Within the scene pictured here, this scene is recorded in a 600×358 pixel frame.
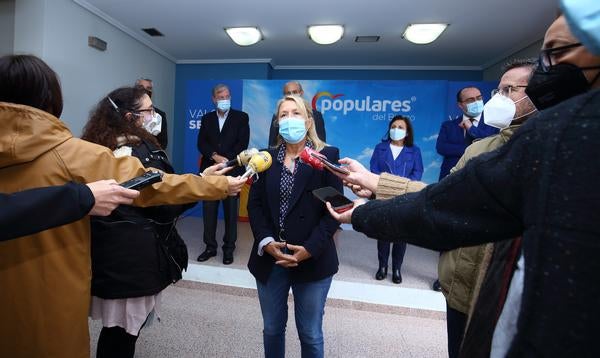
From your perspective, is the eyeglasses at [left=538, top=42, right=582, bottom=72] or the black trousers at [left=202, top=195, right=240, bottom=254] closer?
the eyeglasses at [left=538, top=42, right=582, bottom=72]

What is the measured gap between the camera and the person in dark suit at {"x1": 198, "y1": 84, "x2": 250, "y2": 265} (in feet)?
11.4

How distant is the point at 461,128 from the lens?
319cm

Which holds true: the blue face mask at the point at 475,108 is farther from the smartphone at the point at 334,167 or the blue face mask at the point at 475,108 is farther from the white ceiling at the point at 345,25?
the smartphone at the point at 334,167

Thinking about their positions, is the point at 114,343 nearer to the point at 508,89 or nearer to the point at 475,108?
the point at 508,89

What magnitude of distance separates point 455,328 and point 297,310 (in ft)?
2.29

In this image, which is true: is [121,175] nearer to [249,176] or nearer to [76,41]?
[249,176]

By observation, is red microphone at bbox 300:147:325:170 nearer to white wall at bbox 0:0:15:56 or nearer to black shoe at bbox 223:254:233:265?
black shoe at bbox 223:254:233:265

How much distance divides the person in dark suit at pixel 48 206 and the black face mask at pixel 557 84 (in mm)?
1185

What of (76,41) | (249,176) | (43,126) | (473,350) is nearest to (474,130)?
(249,176)

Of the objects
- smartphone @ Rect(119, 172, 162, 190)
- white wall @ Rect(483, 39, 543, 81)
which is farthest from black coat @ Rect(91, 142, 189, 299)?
white wall @ Rect(483, 39, 543, 81)

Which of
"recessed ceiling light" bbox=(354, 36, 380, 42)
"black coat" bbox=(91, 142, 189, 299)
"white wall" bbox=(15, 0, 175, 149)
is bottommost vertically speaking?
"black coat" bbox=(91, 142, 189, 299)

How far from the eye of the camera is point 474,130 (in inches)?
92.3

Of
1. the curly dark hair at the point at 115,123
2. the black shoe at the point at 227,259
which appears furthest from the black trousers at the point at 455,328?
the black shoe at the point at 227,259

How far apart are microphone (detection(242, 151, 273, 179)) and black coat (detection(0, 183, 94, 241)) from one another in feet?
2.36
